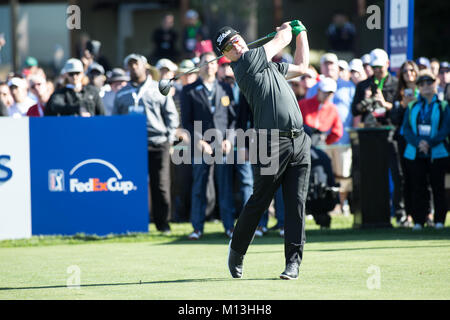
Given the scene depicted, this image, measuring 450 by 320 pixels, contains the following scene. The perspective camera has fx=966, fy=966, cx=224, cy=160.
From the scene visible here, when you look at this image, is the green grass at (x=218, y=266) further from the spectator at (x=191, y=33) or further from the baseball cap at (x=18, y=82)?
the spectator at (x=191, y=33)

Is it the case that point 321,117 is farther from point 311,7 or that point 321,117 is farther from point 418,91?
point 311,7

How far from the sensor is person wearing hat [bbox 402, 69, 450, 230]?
12.6 metres

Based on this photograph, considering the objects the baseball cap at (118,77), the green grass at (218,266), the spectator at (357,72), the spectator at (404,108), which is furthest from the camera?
the spectator at (357,72)

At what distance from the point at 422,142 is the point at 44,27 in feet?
56.6

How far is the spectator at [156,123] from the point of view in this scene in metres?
13.5

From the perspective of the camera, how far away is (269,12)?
26953 mm

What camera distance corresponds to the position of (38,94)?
49.8 feet

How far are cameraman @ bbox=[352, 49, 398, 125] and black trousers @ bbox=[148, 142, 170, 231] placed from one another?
2.83m

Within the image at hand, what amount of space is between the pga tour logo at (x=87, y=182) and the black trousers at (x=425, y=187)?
3934 millimetres

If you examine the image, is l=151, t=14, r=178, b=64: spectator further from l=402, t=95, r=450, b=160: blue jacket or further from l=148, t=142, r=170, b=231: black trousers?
l=402, t=95, r=450, b=160: blue jacket

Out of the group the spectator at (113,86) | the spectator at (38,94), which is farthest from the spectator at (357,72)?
the spectator at (38,94)

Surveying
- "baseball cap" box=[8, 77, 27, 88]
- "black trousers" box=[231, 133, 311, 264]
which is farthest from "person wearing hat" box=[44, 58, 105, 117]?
"black trousers" box=[231, 133, 311, 264]
